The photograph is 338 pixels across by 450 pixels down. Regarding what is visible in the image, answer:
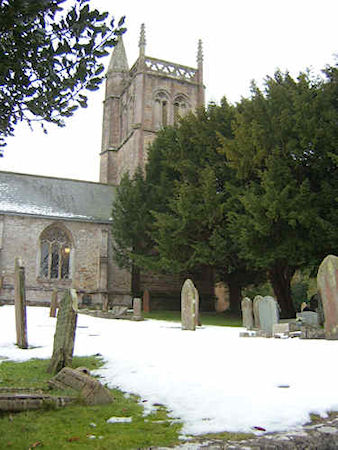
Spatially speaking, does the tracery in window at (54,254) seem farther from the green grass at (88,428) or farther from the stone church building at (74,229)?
the green grass at (88,428)

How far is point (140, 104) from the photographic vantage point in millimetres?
31328

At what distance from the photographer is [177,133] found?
21.3 m

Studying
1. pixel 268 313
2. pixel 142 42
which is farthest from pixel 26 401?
pixel 142 42

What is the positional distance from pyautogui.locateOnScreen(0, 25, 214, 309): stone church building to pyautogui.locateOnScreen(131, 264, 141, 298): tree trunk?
1.11 ft

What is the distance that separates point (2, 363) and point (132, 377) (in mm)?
2250

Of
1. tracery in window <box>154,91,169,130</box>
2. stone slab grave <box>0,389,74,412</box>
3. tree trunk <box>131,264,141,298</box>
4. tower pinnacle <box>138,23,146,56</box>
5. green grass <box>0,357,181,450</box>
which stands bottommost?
green grass <box>0,357,181,450</box>

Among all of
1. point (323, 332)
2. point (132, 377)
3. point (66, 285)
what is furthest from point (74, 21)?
point (66, 285)

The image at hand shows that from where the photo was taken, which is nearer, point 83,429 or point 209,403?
point 83,429

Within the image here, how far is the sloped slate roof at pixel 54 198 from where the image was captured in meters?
24.8

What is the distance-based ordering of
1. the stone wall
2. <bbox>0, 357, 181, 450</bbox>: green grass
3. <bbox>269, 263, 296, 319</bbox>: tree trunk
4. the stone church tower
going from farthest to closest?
the stone church tower → the stone wall → <bbox>269, 263, 296, 319</bbox>: tree trunk → <bbox>0, 357, 181, 450</bbox>: green grass

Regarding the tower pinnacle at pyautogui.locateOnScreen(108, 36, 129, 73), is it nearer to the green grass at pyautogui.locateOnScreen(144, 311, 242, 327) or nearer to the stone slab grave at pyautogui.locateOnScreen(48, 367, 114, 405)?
the green grass at pyautogui.locateOnScreen(144, 311, 242, 327)

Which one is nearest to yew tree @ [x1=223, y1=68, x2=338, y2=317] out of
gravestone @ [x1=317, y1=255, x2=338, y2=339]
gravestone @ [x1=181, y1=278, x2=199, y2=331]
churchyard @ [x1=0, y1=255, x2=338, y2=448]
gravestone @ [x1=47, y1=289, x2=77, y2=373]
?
gravestone @ [x1=181, y1=278, x2=199, y2=331]

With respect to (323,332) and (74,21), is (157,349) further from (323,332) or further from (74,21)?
(74,21)

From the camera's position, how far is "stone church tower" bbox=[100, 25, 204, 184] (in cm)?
3125
